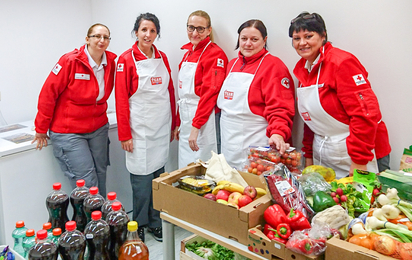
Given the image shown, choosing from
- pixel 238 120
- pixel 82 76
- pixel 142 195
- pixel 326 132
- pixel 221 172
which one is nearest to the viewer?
pixel 221 172

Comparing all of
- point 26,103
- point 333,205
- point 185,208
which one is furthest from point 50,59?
point 333,205

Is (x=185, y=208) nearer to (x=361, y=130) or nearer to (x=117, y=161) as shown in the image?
(x=361, y=130)

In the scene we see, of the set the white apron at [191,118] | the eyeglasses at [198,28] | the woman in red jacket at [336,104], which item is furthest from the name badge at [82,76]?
the woman in red jacket at [336,104]

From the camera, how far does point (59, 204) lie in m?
1.49

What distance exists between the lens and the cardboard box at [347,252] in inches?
42.7

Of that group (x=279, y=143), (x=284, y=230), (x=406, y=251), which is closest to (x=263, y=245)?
(x=284, y=230)

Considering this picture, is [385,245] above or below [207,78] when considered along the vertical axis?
below

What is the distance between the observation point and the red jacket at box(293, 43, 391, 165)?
1762 millimetres

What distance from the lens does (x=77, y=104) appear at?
2.42 meters

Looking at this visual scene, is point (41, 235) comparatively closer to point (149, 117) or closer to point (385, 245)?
point (385, 245)

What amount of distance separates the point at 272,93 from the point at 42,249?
1.48 m

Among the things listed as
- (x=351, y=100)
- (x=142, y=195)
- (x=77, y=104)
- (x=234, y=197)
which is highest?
(x=351, y=100)

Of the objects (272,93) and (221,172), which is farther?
(272,93)

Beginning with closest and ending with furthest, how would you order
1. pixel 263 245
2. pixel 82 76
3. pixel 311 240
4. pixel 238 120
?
pixel 311 240 < pixel 263 245 < pixel 238 120 < pixel 82 76
